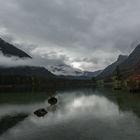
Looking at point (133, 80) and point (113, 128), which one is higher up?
point (133, 80)

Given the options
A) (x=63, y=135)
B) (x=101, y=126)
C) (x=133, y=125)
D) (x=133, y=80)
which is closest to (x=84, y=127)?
(x=101, y=126)

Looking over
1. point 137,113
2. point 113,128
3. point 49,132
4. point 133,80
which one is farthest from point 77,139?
point 133,80

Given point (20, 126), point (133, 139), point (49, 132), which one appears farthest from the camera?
point (20, 126)

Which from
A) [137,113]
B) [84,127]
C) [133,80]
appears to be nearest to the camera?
[84,127]

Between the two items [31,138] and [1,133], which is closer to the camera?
[31,138]

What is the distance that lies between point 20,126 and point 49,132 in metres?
11.9

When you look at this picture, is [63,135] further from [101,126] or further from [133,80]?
[133,80]

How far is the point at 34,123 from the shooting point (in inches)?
2559

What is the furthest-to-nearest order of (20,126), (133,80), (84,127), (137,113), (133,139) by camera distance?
(133,80) → (137,113) → (20,126) → (84,127) → (133,139)

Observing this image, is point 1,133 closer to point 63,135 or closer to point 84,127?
point 63,135

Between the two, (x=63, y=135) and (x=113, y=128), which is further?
(x=113, y=128)

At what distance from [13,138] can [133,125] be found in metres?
30.0

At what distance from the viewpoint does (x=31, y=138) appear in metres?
47.5

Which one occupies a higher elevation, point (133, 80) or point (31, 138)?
point (133, 80)
